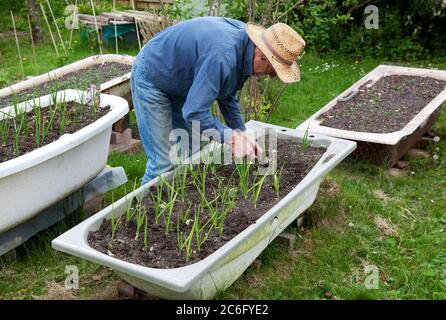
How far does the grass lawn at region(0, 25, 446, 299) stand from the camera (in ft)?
10.0

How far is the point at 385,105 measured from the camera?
4.98 m

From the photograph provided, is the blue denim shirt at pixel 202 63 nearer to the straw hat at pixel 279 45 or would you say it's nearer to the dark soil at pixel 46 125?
the straw hat at pixel 279 45

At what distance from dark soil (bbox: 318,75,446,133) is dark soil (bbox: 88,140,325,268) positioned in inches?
45.4

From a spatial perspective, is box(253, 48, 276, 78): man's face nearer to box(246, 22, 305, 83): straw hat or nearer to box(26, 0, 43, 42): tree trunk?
box(246, 22, 305, 83): straw hat

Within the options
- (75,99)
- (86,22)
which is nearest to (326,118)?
(75,99)

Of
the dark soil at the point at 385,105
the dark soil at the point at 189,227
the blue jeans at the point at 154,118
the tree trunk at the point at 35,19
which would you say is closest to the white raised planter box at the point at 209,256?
the dark soil at the point at 189,227

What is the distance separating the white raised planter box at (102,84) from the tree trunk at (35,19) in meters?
2.62

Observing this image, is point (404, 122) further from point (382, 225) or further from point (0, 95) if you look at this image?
point (0, 95)

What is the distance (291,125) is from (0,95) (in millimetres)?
2446

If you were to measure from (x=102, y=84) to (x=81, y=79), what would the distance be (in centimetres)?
37

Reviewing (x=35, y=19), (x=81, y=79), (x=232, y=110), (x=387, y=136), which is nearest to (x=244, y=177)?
(x=232, y=110)

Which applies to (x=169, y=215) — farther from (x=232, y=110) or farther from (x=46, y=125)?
(x=46, y=125)

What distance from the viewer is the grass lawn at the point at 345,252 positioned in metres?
3.06

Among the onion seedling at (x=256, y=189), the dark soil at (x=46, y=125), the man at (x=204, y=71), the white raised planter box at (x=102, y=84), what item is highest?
the man at (x=204, y=71)
